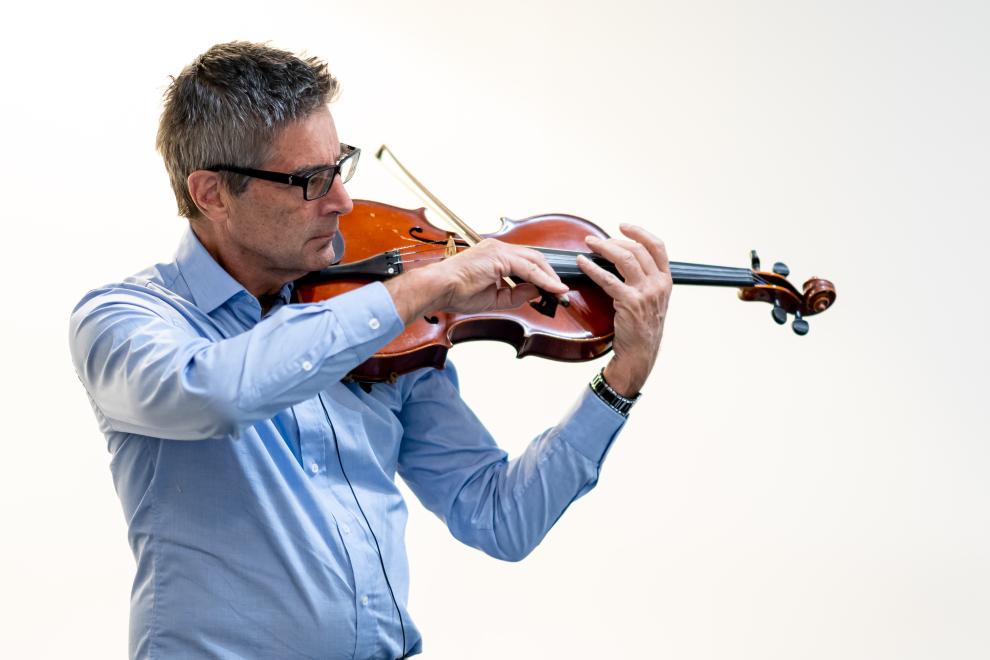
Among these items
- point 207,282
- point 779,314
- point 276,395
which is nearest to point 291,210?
point 207,282

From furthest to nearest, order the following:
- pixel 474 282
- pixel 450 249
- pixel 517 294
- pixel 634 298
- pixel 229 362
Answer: pixel 450 249 < pixel 634 298 < pixel 517 294 < pixel 474 282 < pixel 229 362

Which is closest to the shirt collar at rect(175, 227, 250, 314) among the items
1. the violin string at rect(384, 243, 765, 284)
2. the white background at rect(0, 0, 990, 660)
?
the violin string at rect(384, 243, 765, 284)

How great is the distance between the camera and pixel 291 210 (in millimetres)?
1503

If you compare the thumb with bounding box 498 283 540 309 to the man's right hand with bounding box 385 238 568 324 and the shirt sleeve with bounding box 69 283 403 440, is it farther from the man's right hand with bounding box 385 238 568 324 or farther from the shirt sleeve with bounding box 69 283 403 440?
the shirt sleeve with bounding box 69 283 403 440

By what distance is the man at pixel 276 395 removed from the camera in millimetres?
1256

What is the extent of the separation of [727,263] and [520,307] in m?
1.45

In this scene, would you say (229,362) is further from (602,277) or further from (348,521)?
(602,277)

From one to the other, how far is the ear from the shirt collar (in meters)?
0.06

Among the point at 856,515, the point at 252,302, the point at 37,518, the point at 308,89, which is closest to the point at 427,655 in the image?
the point at 37,518

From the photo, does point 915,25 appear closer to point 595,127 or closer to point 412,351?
point 595,127

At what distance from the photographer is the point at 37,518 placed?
8.11 ft

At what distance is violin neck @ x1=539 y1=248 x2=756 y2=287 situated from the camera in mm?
1689

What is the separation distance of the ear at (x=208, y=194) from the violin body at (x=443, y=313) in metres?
0.16

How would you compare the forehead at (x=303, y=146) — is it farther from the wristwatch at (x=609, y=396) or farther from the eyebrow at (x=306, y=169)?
the wristwatch at (x=609, y=396)
